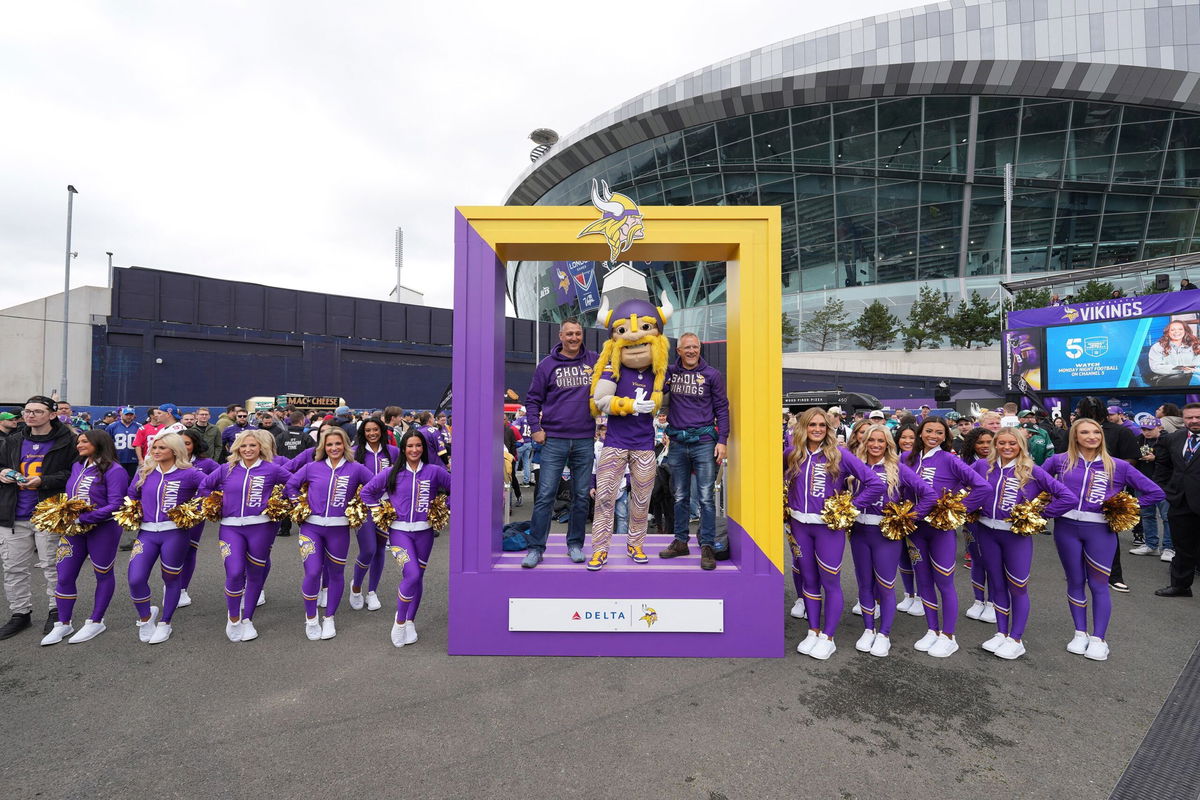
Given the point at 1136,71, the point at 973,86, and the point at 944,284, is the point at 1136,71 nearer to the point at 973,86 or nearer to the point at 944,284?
the point at 973,86

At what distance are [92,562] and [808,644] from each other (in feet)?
17.9

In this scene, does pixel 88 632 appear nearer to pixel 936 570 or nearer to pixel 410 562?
pixel 410 562

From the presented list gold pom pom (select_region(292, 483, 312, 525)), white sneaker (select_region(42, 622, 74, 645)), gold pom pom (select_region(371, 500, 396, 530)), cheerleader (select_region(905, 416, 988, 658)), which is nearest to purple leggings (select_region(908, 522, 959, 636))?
cheerleader (select_region(905, 416, 988, 658))

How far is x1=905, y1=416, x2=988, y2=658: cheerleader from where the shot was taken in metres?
4.11

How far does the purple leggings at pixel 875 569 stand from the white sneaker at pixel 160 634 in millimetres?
5245

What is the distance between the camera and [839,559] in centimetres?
402

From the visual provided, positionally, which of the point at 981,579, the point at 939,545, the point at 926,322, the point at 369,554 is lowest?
the point at 981,579

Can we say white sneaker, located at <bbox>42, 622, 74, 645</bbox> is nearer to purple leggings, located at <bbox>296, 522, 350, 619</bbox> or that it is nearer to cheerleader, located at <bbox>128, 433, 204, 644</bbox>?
cheerleader, located at <bbox>128, 433, 204, 644</bbox>

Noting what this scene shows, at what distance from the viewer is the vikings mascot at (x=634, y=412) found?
4141mm

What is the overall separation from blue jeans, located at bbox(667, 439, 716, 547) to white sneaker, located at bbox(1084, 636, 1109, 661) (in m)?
2.89

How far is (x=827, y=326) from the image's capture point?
3484 centimetres

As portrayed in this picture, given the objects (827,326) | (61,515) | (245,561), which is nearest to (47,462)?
(61,515)

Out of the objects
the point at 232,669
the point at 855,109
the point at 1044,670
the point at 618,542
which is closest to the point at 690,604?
the point at 618,542

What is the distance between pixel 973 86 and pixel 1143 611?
31.9 m
